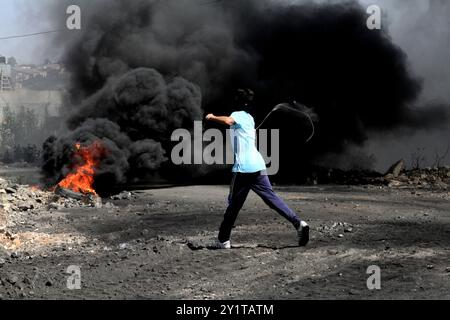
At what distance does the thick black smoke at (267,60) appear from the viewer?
2481 centimetres

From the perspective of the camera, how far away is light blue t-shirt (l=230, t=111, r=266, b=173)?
22.0ft

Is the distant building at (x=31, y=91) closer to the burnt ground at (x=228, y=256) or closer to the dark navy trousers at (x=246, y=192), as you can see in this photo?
the burnt ground at (x=228, y=256)

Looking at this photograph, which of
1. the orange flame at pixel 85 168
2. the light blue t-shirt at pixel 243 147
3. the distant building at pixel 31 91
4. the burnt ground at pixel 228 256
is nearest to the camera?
the burnt ground at pixel 228 256

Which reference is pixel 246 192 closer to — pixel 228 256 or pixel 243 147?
pixel 243 147

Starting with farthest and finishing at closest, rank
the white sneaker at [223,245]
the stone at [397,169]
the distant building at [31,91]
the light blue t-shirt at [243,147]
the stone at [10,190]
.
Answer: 1. the distant building at [31,91]
2. the stone at [397,169]
3. the stone at [10,190]
4. the white sneaker at [223,245]
5. the light blue t-shirt at [243,147]

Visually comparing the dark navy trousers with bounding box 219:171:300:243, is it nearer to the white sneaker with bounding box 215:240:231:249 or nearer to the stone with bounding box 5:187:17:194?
the white sneaker with bounding box 215:240:231:249

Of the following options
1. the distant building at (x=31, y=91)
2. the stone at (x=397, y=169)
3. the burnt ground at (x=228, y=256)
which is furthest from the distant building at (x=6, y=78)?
the burnt ground at (x=228, y=256)

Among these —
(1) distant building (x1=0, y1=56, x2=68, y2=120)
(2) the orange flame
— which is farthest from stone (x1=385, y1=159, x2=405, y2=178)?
(1) distant building (x1=0, y1=56, x2=68, y2=120)

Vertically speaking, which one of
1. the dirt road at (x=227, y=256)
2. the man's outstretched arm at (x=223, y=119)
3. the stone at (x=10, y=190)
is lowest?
the dirt road at (x=227, y=256)

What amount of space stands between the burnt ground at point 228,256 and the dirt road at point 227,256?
13 millimetres

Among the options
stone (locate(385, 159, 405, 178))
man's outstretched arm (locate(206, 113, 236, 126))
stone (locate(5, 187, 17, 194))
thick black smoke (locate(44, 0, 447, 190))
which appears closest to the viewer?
man's outstretched arm (locate(206, 113, 236, 126))

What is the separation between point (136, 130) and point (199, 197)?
687 centimetres

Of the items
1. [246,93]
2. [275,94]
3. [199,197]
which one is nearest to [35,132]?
[275,94]

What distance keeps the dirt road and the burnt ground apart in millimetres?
13
